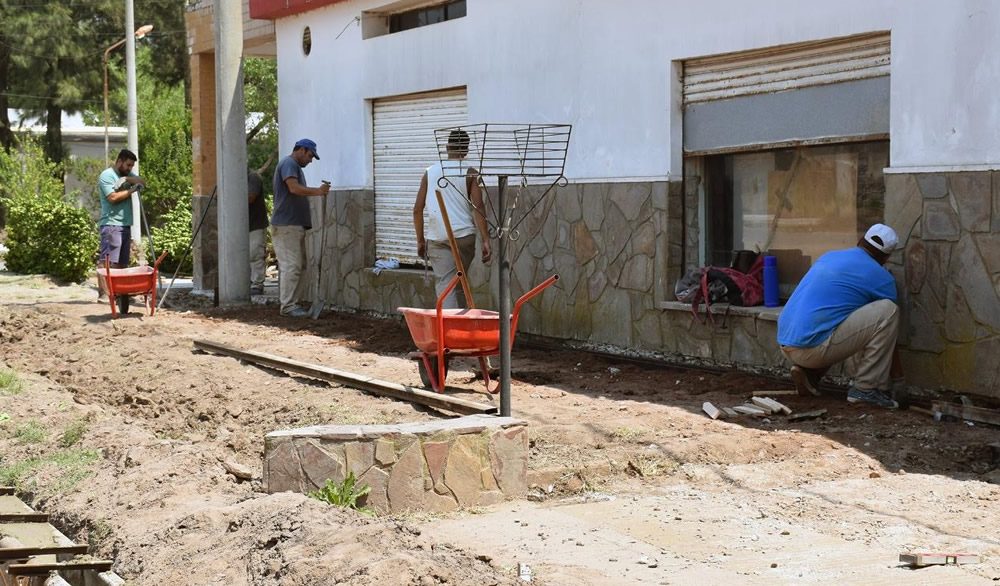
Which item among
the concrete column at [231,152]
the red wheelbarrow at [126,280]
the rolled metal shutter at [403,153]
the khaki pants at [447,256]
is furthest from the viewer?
the concrete column at [231,152]

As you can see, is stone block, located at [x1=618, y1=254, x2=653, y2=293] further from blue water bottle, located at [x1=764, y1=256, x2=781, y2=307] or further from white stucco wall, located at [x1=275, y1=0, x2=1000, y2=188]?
blue water bottle, located at [x1=764, y1=256, x2=781, y2=307]

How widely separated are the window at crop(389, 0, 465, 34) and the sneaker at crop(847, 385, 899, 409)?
7025 mm

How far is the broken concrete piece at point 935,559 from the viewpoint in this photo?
5352 millimetres

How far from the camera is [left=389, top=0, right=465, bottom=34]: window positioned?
14352 mm

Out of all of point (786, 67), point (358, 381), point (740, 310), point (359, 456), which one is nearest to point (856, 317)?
point (740, 310)

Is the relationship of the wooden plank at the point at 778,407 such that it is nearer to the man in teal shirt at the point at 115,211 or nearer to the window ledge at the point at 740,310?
the window ledge at the point at 740,310

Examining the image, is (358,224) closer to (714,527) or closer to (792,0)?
(792,0)

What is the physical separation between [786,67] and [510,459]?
15.7 feet

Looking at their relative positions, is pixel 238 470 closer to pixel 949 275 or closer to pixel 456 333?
pixel 456 333

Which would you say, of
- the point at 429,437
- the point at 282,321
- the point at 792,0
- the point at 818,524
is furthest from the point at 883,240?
the point at 282,321

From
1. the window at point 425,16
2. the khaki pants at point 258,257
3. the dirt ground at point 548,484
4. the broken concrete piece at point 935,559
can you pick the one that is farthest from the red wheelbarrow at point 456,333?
the khaki pants at point 258,257

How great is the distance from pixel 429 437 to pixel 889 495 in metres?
2.43

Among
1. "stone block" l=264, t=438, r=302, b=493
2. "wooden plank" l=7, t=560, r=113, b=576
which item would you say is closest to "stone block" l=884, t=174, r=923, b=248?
"stone block" l=264, t=438, r=302, b=493

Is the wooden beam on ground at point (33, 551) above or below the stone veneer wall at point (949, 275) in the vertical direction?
below
